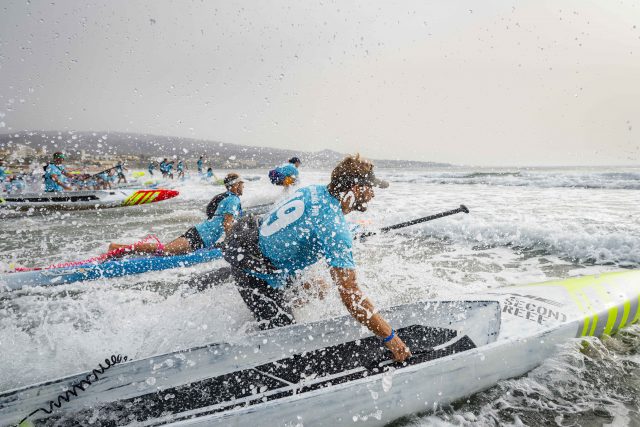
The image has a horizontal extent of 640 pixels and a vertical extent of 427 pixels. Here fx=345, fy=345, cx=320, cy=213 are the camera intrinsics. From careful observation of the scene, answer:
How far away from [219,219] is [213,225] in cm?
16

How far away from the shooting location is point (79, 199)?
1378 centimetres

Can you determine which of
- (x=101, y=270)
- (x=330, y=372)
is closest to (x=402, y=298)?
(x=330, y=372)

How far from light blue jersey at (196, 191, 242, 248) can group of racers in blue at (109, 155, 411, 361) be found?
1940 millimetres

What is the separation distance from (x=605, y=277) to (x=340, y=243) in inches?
163

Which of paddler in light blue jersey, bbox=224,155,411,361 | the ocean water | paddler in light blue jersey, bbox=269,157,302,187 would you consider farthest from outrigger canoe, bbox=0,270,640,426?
paddler in light blue jersey, bbox=269,157,302,187

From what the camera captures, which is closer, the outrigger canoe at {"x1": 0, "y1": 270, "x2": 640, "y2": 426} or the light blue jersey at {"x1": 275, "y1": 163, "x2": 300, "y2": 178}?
the outrigger canoe at {"x1": 0, "y1": 270, "x2": 640, "y2": 426}

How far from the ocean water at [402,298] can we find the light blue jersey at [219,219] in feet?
2.77

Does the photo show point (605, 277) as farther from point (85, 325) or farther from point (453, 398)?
point (85, 325)

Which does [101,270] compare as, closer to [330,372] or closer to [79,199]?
[330,372]

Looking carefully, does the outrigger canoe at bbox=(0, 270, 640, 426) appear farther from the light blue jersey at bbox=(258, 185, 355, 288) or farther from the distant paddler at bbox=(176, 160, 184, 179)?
the distant paddler at bbox=(176, 160, 184, 179)

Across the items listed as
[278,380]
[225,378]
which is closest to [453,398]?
[278,380]

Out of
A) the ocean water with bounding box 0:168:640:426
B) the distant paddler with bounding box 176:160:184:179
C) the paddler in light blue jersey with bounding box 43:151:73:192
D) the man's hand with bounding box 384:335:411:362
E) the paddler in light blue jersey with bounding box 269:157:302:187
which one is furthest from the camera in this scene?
the distant paddler with bounding box 176:160:184:179

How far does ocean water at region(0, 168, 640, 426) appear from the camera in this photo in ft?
9.73

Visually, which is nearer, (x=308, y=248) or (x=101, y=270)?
(x=308, y=248)
